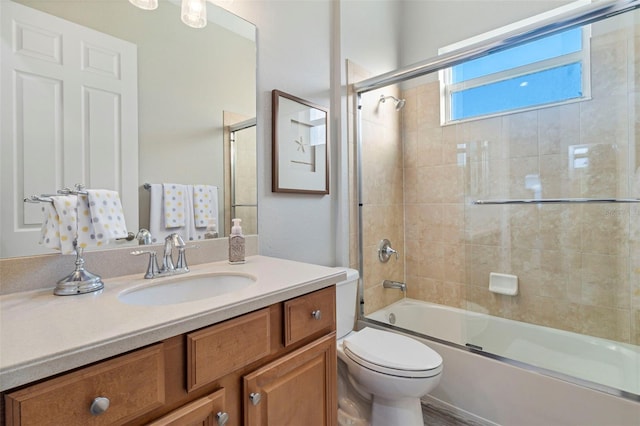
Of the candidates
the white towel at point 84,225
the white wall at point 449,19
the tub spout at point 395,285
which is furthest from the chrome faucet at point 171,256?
the white wall at point 449,19

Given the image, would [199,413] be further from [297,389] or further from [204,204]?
[204,204]

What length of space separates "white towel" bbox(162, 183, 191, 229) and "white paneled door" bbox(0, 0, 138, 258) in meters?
0.10

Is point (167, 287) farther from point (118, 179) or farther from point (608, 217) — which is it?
point (608, 217)

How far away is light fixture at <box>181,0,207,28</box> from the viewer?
120cm

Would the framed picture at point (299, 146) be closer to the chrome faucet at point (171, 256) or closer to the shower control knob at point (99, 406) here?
the chrome faucet at point (171, 256)

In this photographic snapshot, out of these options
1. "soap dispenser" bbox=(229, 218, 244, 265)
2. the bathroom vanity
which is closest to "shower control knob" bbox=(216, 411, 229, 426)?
the bathroom vanity

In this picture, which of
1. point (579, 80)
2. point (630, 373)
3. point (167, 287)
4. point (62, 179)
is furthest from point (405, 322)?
point (62, 179)

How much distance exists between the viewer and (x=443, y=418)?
164 centimetres

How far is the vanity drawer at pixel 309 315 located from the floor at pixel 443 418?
1061mm

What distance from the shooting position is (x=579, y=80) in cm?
186

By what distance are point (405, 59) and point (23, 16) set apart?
242 cm

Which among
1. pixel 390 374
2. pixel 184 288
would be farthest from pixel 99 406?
pixel 390 374

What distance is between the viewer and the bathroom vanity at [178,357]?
1.63 feet

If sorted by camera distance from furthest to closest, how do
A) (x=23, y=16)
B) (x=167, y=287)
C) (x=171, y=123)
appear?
(x=171, y=123) → (x=167, y=287) → (x=23, y=16)
